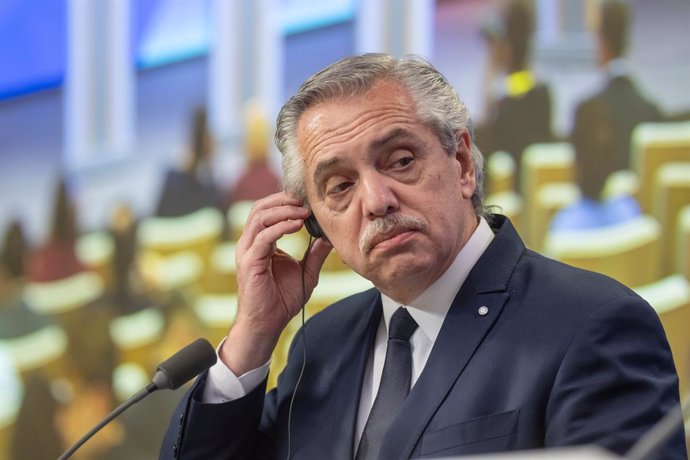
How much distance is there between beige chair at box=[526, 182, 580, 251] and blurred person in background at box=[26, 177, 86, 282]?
1.69 metres

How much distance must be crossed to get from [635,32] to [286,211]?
5.58 ft

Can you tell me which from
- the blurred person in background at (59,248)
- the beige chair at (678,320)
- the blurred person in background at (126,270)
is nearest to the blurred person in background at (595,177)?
the beige chair at (678,320)

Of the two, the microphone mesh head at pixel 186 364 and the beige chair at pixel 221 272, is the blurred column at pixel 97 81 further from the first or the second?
the microphone mesh head at pixel 186 364

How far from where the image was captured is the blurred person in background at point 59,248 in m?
4.12

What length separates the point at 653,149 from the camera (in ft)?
11.5

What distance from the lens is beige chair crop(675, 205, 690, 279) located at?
3.45m

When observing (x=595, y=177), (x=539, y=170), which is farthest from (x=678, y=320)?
(x=539, y=170)

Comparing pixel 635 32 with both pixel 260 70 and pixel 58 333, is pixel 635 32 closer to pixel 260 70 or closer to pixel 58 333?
pixel 260 70

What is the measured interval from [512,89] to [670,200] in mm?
631

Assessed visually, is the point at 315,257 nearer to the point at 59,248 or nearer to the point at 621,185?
the point at 621,185

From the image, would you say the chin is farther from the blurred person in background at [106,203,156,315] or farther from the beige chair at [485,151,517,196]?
the blurred person in background at [106,203,156,315]

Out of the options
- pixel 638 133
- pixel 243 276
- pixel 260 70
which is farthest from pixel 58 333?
pixel 638 133

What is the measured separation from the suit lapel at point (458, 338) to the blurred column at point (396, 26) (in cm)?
170

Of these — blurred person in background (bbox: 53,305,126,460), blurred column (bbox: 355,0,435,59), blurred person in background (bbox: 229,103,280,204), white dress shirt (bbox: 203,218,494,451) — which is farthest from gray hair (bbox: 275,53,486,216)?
blurred person in background (bbox: 53,305,126,460)
